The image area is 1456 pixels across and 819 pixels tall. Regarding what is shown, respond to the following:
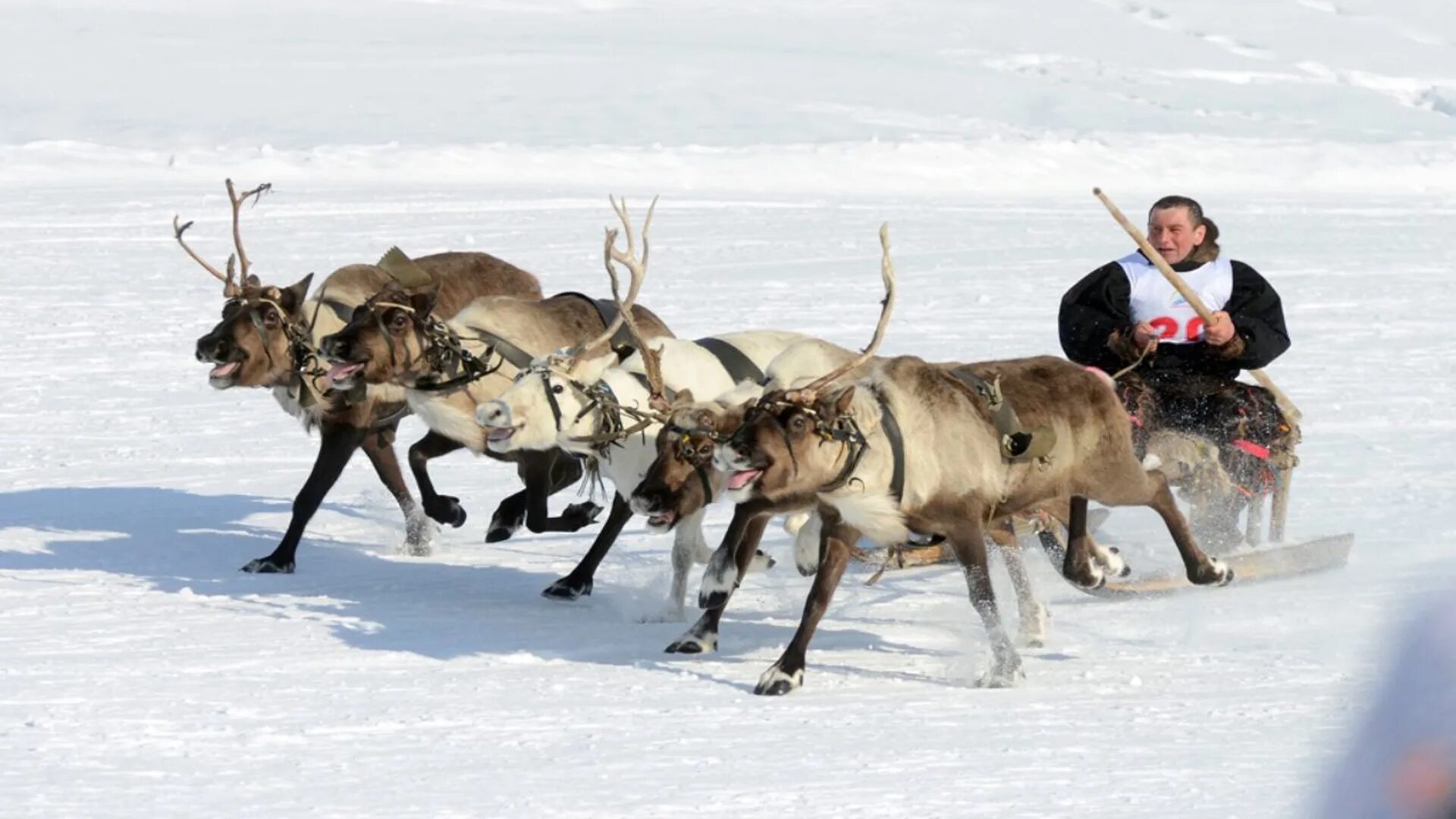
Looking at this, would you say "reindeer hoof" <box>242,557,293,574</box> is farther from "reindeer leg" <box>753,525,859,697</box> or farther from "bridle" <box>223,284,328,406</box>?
"reindeer leg" <box>753,525,859,697</box>

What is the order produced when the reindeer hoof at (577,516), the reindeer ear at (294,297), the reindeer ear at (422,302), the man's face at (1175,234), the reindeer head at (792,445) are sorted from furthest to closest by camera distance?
the reindeer ear at (294,297) → the reindeer hoof at (577,516) → the man's face at (1175,234) → the reindeer ear at (422,302) → the reindeer head at (792,445)

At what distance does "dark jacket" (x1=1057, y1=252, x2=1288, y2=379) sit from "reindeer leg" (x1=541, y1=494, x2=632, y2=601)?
1818 mm

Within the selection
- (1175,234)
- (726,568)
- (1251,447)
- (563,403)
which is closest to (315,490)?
(563,403)

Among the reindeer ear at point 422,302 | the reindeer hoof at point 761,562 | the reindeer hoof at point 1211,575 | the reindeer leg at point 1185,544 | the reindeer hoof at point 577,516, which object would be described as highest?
the reindeer ear at point 422,302

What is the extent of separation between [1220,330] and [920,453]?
2120 millimetres

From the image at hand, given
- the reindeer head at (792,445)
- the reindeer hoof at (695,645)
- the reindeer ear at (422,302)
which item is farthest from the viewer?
the reindeer ear at (422,302)

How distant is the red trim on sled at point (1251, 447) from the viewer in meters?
7.60

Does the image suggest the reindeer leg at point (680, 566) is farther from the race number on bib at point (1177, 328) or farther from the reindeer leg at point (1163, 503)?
the race number on bib at point (1177, 328)

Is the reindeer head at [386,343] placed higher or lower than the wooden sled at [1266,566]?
higher

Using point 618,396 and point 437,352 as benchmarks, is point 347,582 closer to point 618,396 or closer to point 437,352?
point 437,352

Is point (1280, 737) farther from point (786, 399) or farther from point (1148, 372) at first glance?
point (1148, 372)

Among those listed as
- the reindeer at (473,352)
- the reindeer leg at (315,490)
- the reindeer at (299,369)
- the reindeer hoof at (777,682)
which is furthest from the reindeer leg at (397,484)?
the reindeer hoof at (777,682)

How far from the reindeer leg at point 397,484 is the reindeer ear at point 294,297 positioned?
25.5 inches

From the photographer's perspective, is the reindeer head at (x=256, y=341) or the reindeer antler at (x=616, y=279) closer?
the reindeer antler at (x=616, y=279)
